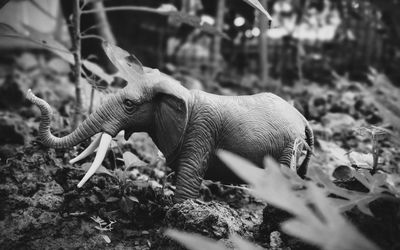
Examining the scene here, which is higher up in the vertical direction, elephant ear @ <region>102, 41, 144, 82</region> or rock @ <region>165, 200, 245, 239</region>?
elephant ear @ <region>102, 41, 144, 82</region>

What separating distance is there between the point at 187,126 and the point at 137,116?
25cm

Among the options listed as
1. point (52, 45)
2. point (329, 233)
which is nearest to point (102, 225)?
point (329, 233)

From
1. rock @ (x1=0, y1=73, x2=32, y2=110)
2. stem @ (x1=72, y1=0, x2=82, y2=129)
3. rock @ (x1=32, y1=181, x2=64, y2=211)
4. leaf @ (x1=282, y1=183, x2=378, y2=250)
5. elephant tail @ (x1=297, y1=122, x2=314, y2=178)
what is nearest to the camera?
leaf @ (x1=282, y1=183, x2=378, y2=250)

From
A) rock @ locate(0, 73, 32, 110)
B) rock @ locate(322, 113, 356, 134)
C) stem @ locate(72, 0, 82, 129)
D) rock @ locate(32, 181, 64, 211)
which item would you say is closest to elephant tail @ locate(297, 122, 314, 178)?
rock @ locate(32, 181, 64, 211)

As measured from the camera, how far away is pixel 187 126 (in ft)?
6.40

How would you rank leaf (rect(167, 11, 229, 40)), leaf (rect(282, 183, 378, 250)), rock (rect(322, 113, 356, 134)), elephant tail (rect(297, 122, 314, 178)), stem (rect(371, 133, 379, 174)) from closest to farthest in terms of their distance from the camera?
1. leaf (rect(282, 183, 378, 250))
2. stem (rect(371, 133, 379, 174))
3. elephant tail (rect(297, 122, 314, 178))
4. leaf (rect(167, 11, 229, 40))
5. rock (rect(322, 113, 356, 134))

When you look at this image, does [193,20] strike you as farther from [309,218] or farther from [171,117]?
[309,218]

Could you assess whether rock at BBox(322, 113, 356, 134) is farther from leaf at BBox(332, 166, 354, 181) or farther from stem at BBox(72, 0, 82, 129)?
stem at BBox(72, 0, 82, 129)

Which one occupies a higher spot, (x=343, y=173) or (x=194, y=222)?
(x=343, y=173)

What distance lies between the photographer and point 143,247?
1757mm

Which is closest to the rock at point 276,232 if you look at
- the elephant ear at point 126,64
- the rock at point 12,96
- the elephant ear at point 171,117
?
the elephant ear at point 171,117

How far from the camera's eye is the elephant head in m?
1.90

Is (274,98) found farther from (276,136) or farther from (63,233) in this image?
(63,233)

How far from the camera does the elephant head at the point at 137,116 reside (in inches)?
74.8
